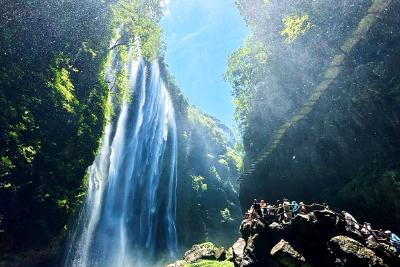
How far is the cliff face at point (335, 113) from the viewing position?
68.2 ft

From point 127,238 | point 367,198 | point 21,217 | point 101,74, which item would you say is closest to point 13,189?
point 21,217

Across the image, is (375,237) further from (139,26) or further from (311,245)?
(139,26)

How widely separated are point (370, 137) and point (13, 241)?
67.4 feet

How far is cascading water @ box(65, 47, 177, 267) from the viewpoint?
1163 inches

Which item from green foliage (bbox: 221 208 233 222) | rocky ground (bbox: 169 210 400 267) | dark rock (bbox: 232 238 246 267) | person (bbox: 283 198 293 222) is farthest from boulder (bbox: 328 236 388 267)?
green foliage (bbox: 221 208 233 222)

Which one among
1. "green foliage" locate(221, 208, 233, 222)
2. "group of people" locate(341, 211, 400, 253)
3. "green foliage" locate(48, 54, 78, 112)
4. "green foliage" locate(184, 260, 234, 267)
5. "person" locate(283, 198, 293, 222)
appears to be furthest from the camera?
"green foliage" locate(221, 208, 233, 222)

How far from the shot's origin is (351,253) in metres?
11.7

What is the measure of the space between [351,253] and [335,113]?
50.1ft

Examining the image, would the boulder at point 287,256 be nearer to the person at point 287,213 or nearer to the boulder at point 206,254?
the person at point 287,213

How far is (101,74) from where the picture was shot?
2236cm

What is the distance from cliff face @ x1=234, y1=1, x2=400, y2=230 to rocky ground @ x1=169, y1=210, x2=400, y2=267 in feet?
20.0

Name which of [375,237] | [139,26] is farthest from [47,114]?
[375,237]

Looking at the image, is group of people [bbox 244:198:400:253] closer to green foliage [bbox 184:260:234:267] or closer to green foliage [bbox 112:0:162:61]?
green foliage [bbox 184:260:234:267]

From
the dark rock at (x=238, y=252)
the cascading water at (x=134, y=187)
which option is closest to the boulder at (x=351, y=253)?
the dark rock at (x=238, y=252)
